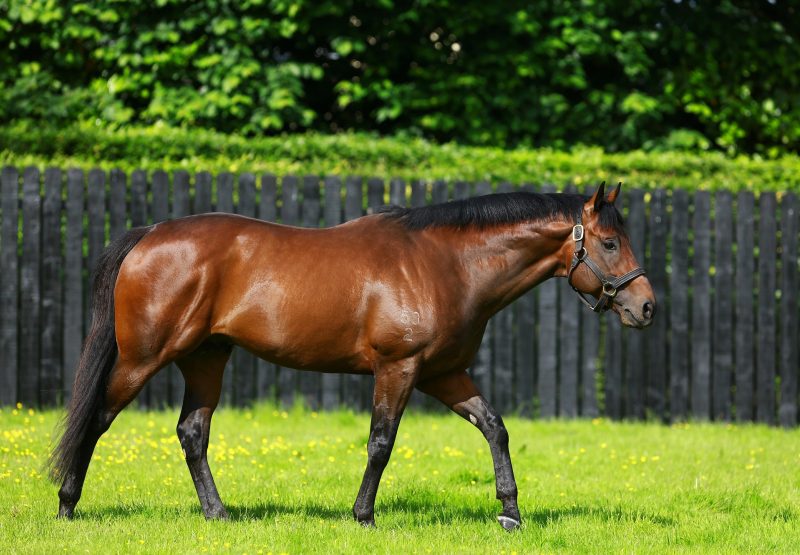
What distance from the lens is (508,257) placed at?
21.3ft

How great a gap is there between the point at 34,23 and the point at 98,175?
5.05 m

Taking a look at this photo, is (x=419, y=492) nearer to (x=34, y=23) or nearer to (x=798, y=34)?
(x=34, y=23)

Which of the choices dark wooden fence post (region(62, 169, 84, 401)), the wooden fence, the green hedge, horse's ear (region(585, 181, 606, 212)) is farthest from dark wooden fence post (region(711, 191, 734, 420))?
dark wooden fence post (region(62, 169, 84, 401))

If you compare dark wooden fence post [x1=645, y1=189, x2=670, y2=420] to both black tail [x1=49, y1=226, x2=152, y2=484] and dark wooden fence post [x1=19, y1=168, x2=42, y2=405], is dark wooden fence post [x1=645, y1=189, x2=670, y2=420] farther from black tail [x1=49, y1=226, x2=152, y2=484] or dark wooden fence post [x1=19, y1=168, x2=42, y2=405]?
dark wooden fence post [x1=19, y1=168, x2=42, y2=405]

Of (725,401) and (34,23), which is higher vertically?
(34,23)

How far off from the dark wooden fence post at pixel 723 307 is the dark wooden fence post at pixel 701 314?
3.0 inches

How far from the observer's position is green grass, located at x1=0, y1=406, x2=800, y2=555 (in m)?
5.86

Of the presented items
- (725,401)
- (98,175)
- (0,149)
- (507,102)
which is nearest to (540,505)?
(725,401)

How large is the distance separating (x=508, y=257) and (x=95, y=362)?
8.40ft

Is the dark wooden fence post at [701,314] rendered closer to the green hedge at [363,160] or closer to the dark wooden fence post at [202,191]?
the green hedge at [363,160]

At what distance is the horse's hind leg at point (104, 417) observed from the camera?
6281 mm

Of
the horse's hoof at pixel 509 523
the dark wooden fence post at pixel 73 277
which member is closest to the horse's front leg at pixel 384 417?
the horse's hoof at pixel 509 523

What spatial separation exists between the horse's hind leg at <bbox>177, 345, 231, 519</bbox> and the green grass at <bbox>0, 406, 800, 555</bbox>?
190 mm

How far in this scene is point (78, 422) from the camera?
6.25 meters
